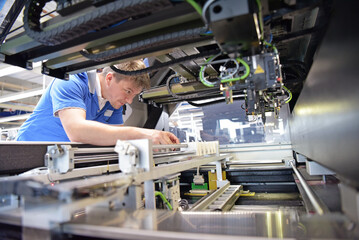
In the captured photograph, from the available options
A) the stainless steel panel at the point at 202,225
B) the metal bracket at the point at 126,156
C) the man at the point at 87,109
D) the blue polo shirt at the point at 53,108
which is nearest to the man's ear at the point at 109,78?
the man at the point at 87,109

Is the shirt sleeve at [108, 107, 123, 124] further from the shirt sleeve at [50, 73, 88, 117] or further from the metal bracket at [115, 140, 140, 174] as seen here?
the metal bracket at [115, 140, 140, 174]

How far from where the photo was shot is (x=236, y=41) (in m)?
0.81

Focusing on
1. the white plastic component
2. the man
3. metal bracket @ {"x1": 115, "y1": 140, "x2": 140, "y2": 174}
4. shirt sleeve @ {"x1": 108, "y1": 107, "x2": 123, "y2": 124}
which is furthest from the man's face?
metal bracket @ {"x1": 115, "y1": 140, "x2": 140, "y2": 174}

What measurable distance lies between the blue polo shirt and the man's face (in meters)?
0.15

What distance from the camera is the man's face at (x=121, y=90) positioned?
1.86 meters

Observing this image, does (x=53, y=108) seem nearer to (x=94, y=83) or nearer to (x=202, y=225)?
(x=94, y=83)

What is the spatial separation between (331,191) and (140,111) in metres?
2.82

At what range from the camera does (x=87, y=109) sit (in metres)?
1.98

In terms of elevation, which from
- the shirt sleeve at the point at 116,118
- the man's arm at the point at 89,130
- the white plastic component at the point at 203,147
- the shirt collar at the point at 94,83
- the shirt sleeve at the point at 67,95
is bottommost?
the white plastic component at the point at 203,147

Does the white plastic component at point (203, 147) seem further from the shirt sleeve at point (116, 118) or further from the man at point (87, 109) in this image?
the shirt sleeve at point (116, 118)

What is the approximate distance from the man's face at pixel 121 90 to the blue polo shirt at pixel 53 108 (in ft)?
0.50

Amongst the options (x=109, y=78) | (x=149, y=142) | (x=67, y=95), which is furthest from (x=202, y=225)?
(x=109, y=78)

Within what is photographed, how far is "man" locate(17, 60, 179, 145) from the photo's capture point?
5.19 feet

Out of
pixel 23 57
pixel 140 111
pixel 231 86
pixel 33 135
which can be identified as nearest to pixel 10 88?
pixel 140 111
